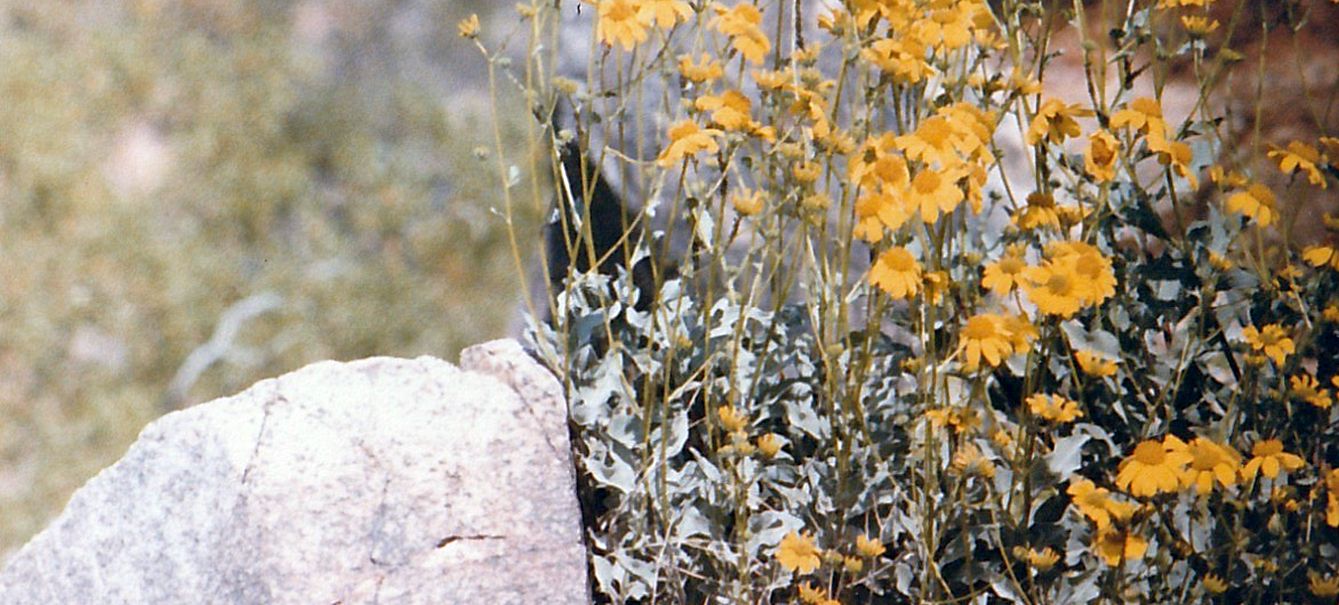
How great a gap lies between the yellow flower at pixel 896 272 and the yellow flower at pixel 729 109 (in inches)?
8.6

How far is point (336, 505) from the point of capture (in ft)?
5.71

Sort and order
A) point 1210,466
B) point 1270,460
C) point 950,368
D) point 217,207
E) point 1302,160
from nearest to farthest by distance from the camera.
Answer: point 1210,466 → point 1270,460 → point 1302,160 → point 950,368 → point 217,207

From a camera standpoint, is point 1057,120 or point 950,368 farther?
point 950,368

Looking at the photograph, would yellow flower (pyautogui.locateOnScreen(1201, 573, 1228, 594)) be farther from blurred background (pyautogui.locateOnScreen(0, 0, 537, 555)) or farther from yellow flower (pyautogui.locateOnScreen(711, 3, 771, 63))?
blurred background (pyautogui.locateOnScreen(0, 0, 537, 555))

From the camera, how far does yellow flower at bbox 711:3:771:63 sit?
169 centimetres

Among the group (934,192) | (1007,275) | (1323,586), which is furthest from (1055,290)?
(1323,586)

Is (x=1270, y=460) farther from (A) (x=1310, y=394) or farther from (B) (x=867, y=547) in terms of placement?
(B) (x=867, y=547)

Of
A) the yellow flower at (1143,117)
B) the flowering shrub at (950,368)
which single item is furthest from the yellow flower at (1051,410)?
the yellow flower at (1143,117)

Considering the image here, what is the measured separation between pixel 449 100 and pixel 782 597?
8.85 ft

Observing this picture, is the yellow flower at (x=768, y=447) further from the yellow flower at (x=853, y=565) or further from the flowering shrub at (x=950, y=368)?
the yellow flower at (x=853, y=565)

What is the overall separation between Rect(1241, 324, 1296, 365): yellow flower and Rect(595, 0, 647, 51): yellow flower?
2.59 feet

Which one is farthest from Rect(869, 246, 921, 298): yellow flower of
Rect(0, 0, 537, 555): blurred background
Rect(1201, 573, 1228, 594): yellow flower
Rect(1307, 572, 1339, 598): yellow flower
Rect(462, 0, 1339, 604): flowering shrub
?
Rect(0, 0, 537, 555): blurred background

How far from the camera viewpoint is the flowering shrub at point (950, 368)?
1.60 meters

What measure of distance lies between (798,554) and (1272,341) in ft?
1.98
